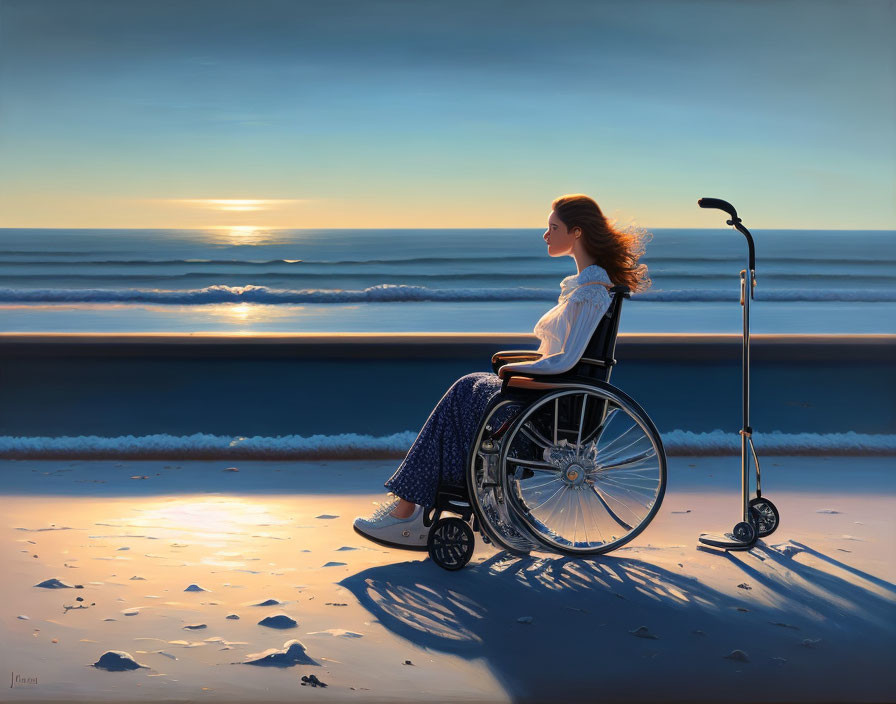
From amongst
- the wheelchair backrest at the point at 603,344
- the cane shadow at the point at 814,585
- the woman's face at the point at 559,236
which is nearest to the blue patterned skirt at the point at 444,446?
the wheelchair backrest at the point at 603,344

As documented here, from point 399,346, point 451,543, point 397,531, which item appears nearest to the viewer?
point 451,543

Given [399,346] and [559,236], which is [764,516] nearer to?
[559,236]

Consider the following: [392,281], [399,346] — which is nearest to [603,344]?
[399,346]

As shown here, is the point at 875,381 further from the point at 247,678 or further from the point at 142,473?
the point at 247,678

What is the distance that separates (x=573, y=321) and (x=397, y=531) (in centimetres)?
69

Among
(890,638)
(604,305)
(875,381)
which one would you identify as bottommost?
(890,638)

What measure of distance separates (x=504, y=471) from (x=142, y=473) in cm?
167

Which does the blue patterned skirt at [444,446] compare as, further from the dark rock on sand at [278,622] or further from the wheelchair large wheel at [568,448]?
the dark rock on sand at [278,622]

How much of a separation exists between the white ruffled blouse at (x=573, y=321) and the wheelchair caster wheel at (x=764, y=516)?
729 millimetres

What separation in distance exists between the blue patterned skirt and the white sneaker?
90 mm

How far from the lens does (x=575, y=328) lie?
230 cm

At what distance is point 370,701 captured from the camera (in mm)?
1656

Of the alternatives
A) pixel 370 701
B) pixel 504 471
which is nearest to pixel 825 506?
pixel 504 471

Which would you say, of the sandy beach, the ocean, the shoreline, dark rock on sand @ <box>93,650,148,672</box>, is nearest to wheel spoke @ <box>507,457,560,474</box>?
the sandy beach
